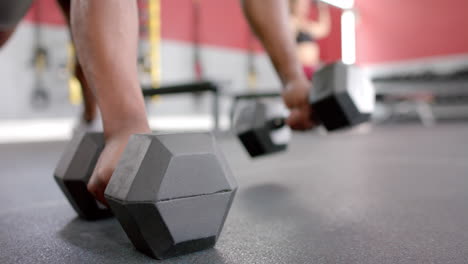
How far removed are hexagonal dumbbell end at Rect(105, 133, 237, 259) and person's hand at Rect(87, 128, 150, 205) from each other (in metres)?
0.03

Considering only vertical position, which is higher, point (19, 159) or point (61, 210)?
point (61, 210)

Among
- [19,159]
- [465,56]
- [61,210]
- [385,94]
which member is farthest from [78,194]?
[465,56]

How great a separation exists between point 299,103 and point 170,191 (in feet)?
1.89

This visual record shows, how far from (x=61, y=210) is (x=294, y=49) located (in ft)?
1.98

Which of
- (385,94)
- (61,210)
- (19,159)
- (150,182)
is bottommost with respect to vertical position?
(385,94)

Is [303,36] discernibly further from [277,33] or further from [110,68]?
[110,68]

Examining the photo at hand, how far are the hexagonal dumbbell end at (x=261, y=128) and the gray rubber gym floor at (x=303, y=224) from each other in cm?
8

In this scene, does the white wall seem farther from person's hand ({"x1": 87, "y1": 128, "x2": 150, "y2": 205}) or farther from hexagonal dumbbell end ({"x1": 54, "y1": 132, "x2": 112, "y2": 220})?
person's hand ({"x1": 87, "y1": 128, "x2": 150, "y2": 205})

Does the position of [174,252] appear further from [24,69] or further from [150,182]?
[24,69]

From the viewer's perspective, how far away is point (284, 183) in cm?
99

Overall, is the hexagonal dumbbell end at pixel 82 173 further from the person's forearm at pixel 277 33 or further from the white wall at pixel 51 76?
the white wall at pixel 51 76

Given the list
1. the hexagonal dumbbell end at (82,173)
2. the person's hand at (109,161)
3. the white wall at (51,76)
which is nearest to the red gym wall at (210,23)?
the white wall at (51,76)

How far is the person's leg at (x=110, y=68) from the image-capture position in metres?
0.49

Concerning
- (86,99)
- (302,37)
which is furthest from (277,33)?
(302,37)
